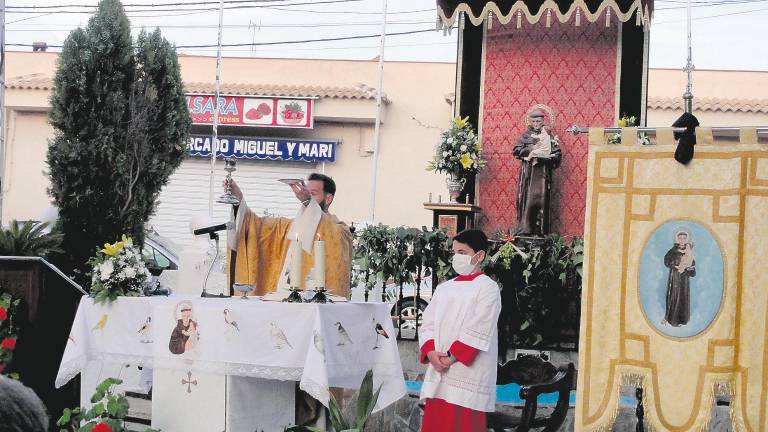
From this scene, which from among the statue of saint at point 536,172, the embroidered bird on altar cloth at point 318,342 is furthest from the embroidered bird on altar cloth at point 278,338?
the statue of saint at point 536,172

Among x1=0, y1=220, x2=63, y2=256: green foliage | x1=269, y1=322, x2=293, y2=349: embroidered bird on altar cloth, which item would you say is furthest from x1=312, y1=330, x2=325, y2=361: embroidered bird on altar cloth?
x1=0, y1=220, x2=63, y2=256: green foliage

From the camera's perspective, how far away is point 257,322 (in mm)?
6113

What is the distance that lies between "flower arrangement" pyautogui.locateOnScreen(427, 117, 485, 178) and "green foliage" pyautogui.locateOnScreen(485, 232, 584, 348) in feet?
6.90

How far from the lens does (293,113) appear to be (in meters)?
21.3

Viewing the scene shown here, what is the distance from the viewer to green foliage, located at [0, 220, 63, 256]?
7.63m

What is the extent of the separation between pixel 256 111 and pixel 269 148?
804mm

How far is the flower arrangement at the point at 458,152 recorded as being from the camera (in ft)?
37.9

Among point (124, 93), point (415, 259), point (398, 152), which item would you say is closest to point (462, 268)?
point (415, 259)

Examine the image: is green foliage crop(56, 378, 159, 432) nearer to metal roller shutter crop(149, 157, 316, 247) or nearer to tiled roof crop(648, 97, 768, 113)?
metal roller shutter crop(149, 157, 316, 247)

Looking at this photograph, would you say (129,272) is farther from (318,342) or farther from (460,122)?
(460,122)

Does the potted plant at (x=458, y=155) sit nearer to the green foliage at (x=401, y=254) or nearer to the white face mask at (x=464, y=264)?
the green foliage at (x=401, y=254)

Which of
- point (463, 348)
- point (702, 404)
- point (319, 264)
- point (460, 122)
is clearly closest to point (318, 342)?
point (319, 264)

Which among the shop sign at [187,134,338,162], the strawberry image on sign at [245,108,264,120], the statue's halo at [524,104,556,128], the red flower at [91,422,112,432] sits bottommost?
the red flower at [91,422,112,432]

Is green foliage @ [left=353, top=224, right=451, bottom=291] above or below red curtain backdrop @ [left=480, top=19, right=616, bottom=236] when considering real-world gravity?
below
